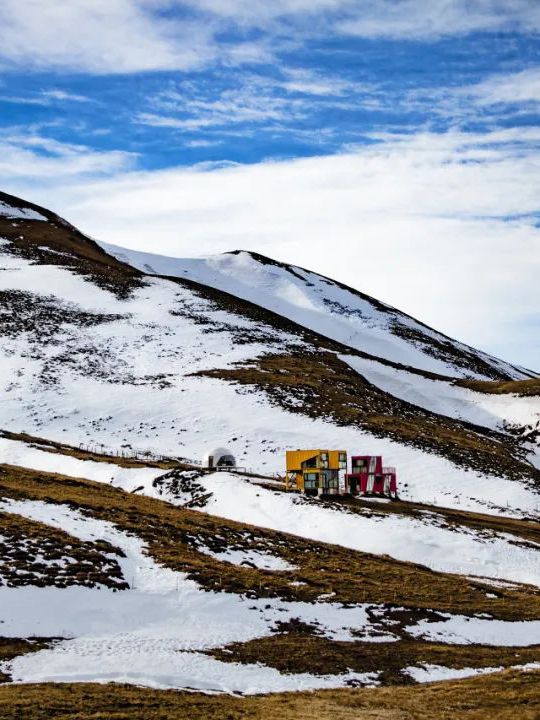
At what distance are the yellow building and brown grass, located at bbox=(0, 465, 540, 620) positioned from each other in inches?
417

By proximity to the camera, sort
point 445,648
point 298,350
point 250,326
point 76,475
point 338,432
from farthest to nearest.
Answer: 1. point 250,326
2. point 298,350
3. point 338,432
4. point 76,475
5. point 445,648

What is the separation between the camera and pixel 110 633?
22.6 m

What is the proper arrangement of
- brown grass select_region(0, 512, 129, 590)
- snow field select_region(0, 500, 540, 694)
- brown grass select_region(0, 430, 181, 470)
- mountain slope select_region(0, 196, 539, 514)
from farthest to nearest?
1. mountain slope select_region(0, 196, 539, 514)
2. brown grass select_region(0, 430, 181, 470)
3. brown grass select_region(0, 512, 129, 590)
4. snow field select_region(0, 500, 540, 694)

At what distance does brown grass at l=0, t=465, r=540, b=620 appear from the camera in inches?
1169

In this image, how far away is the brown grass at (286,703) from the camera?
15562 mm

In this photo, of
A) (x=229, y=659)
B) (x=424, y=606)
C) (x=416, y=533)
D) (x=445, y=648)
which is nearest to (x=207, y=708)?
(x=229, y=659)

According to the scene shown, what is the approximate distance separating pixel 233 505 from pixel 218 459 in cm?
1039

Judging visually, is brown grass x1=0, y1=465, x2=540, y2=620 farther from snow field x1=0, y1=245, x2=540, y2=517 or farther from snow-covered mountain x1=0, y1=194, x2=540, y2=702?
snow field x1=0, y1=245, x2=540, y2=517

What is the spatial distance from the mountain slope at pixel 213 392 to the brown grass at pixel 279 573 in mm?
18373

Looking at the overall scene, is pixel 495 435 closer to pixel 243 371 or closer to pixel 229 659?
pixel 243 371

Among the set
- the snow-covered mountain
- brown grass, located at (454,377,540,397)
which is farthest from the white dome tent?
brown grass, located at (454,377,540,397)

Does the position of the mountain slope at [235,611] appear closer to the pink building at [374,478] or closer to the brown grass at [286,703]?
the brown grass at [286,703]

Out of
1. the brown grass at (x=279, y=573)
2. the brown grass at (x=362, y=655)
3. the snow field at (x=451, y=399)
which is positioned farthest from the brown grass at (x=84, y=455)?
Answer: the snow field at (x=451, y=399)

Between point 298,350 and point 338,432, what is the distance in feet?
91.1
